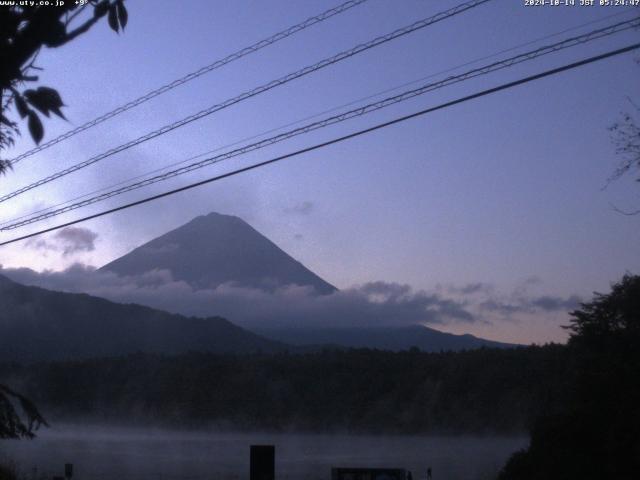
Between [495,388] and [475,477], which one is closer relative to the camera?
[475,477]

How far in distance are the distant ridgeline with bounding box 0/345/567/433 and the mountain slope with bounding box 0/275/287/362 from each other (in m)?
15.5

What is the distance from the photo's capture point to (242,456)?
149ft

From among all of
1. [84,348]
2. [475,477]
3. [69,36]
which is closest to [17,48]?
[69,36]

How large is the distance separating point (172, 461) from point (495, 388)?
107 feet

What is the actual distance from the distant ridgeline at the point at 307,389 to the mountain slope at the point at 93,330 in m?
15.5

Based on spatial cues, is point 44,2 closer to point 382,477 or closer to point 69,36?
point 69,36

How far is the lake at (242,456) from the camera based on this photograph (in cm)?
3469

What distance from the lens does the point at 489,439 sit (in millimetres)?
61344

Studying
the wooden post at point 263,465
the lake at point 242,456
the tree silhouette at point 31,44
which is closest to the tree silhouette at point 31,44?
the tree silhouette at point 31,44

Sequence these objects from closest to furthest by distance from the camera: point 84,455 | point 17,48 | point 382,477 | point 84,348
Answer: point 17,48
point 382,477
point 84,455
point 84,348

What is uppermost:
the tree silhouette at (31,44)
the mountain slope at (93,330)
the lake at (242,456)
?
the mountain slope at (93,330)

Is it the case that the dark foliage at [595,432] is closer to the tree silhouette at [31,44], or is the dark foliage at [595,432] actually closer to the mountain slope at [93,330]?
the tree silhouette at [31,44]

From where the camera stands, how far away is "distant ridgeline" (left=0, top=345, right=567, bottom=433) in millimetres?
67625

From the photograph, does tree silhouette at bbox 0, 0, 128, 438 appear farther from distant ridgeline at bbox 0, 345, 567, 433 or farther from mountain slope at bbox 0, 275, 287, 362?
mountain slope at bbox 0, 275, 287, 362
